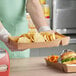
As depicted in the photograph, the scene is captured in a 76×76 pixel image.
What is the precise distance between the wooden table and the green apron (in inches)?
11.6

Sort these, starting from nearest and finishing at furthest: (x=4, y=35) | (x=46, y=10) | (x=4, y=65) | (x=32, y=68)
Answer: (x=4, y=65), (x=32, y=68), (x=4, y=35), (x=46, y=10)

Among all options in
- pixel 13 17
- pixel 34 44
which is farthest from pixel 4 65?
pixel 13 17

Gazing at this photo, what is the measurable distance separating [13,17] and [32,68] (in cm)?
63

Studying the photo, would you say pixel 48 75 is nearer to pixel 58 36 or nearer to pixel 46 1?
pixel 58 36

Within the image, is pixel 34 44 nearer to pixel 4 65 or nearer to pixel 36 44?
pixel 36 44

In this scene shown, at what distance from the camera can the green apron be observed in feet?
7.57

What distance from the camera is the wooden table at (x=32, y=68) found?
66.6 inches

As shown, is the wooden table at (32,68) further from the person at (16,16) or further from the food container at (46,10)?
the food container at (46,10)

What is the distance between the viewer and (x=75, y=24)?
368cm

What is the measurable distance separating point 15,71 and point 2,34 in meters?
0.35

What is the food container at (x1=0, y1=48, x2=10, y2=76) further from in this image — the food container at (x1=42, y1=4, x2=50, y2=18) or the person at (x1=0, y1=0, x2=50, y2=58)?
the food container at (x1=42, y1=4, x2=50, y2=18)

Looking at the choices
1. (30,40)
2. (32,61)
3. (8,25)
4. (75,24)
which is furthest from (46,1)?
(30,40)

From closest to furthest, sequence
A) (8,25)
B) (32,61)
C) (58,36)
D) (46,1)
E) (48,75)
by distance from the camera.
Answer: (48,75), (58,36), (32,61), (8,25), (46,1)

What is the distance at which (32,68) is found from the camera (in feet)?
6.01
